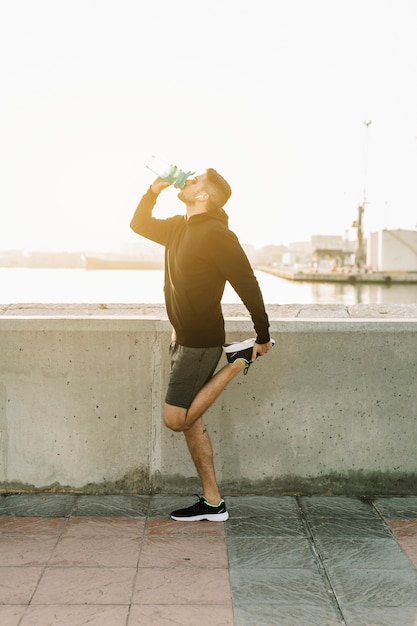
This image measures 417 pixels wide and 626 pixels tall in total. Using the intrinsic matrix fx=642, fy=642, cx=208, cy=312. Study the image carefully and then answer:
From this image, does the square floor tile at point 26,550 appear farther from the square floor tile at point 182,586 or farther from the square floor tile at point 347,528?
the square floor tile at point 347,528

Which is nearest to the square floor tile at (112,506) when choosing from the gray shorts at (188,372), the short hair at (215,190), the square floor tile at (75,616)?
the gray shorts at (188,372)

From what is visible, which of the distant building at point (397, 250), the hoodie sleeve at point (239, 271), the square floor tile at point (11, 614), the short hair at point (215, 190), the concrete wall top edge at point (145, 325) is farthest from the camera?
the distant building at point (397, 250)

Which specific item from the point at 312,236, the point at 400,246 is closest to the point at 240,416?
the point at 400,246

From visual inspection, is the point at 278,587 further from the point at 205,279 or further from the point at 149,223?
the point at 149,223

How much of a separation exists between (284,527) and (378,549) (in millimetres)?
526

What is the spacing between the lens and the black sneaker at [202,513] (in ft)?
12.0

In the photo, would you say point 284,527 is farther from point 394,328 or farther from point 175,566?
point 394,328

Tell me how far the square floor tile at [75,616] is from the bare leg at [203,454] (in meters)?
1.09

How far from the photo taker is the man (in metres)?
3.32

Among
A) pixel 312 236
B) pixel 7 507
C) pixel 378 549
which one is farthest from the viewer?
pixel 312 236

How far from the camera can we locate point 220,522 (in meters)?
3.68

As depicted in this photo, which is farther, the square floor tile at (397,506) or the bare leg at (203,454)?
the square floor tile at (397,506)

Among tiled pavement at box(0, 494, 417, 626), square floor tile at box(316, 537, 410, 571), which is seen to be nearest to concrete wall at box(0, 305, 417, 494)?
tiled pavement at box(0, 494, 417, 626)

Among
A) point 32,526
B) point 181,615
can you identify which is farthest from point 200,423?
point 181,615
